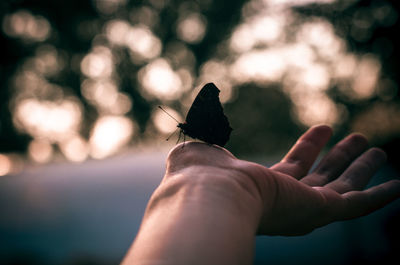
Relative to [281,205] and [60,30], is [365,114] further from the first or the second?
[60,30]

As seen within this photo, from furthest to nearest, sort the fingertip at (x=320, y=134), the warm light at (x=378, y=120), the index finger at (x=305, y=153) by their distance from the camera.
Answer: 1. the warm light at (x=378, y=120)
2. the fingertip at (x=320, y=134)
3. the index finger at (x=305, y=153)

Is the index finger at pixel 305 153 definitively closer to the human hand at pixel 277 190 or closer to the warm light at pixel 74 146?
the human hand at pixel 277 190

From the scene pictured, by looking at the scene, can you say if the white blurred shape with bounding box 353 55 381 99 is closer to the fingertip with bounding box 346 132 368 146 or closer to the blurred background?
the blurred background

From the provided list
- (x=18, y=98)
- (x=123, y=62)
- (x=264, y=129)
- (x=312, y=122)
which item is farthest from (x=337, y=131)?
(x=18, y=98)

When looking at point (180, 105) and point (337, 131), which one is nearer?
A: point (337, 131)

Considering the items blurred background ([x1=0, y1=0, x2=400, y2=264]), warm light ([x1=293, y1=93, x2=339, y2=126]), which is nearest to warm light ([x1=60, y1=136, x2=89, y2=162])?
blurred background ([x1=0, y1=0, x2=400, y2=264])

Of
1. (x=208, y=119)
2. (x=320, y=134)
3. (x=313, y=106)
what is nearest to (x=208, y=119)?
(x=208, y=119)

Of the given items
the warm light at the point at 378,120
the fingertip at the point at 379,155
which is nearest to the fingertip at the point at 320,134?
the fingertip at the point at 379,155
